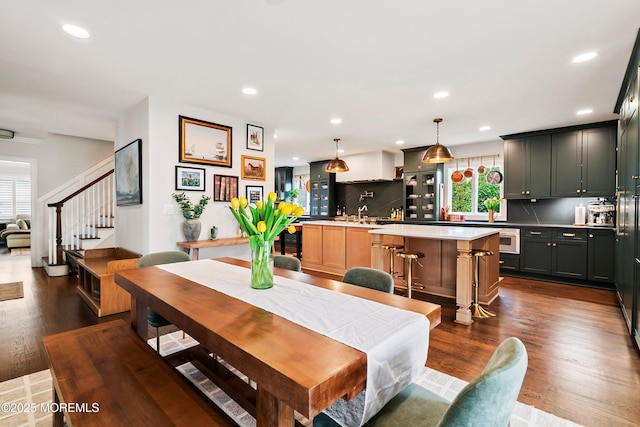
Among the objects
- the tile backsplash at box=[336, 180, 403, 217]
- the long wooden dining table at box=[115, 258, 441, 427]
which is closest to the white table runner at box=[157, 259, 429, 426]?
the long wooden dining table at box=[115, 258, 441, 427]

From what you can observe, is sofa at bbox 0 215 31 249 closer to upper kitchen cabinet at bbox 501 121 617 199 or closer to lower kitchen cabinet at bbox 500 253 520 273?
lower kitchen cabinet at bbox 500 253 520 273

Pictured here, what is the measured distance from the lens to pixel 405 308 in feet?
4.56

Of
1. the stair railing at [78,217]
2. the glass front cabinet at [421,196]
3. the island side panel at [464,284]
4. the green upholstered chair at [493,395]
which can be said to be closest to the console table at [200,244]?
the stair railing at [78,217]

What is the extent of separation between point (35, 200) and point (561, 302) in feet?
29.1

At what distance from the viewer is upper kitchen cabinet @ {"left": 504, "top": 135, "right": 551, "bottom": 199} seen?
17.0ft

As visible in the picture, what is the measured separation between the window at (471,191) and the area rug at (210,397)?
482 centimetres

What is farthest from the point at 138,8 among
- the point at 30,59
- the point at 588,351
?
the point at 588,351

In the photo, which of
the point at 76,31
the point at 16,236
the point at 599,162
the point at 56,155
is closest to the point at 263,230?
the point at 76,31

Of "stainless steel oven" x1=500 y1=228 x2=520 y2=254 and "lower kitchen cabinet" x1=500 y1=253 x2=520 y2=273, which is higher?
"stainless steel oven" x1=500 y1=228 x2=520 y2=254

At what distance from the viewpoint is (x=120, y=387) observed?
1.25m

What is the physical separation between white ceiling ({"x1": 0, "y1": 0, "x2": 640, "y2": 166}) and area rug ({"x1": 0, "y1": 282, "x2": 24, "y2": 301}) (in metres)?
2.52

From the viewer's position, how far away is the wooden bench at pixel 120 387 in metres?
1.09

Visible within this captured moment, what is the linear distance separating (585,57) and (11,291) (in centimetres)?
726

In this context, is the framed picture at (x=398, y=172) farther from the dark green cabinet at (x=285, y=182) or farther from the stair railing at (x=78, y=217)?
the stair railing at (x=78, y=217)
